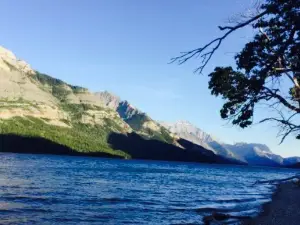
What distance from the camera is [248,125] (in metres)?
18.4

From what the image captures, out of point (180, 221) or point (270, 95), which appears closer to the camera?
point (270, 95)

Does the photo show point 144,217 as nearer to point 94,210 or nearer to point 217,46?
point 94,210

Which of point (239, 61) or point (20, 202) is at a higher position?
point (239, 61)

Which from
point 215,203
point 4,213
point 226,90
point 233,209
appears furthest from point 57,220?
point 215,203

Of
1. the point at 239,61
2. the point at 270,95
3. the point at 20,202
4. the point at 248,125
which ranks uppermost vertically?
the point at 239,61

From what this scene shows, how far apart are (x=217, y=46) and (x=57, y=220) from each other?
23145mm

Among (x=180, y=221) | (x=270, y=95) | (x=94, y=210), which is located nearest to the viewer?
(x=270, y=95)

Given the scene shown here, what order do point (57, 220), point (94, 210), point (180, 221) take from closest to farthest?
1. point (57, 220)
2. point (180, 221)
3. point (94, 210)

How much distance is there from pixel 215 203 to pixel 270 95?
31.5 meters

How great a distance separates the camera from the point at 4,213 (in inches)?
1071

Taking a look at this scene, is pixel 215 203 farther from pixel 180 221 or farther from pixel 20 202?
pixel 20 202

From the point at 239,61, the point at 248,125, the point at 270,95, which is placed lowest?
the point at 248,125

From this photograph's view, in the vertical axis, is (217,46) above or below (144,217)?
above

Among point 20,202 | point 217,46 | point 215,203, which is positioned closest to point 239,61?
point 217,46
